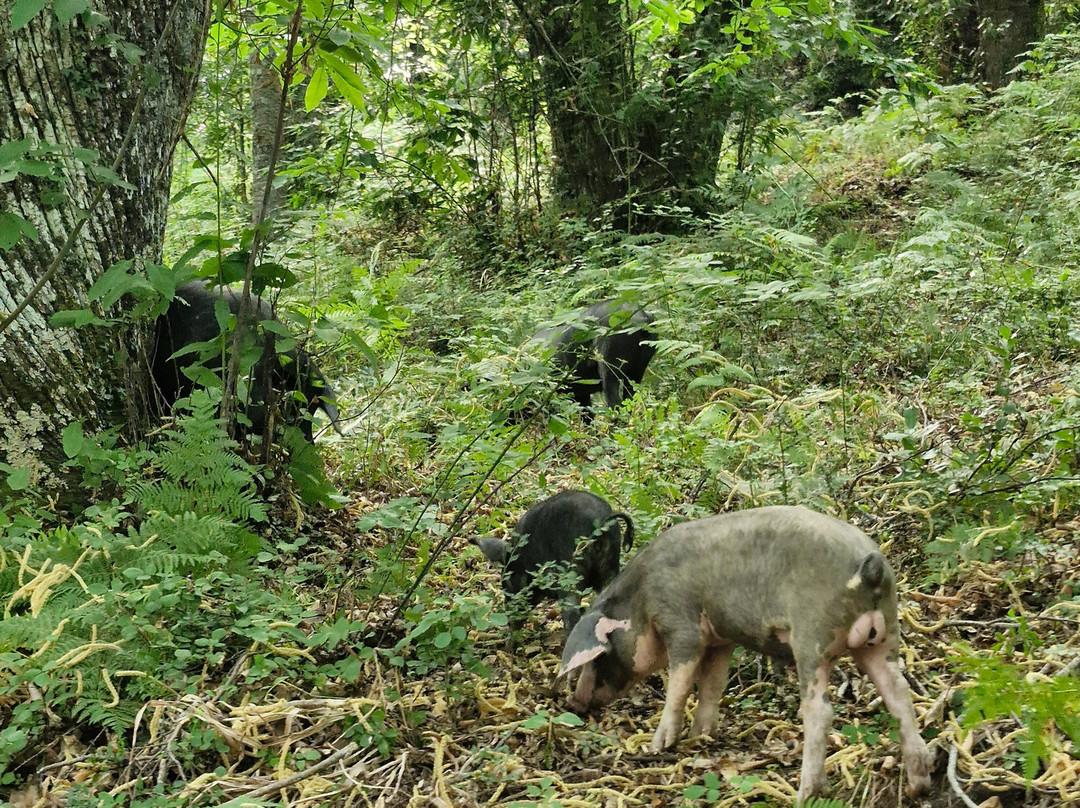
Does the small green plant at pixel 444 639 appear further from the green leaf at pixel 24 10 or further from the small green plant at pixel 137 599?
the green leaf at pixel 24 10

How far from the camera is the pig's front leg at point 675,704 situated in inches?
142

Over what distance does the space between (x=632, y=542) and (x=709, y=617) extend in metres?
1.04

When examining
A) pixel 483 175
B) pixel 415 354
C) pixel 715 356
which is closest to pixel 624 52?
pixel 483 175

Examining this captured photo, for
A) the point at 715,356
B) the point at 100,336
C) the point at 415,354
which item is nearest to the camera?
the point at 100,336

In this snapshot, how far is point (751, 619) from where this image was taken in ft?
11.5

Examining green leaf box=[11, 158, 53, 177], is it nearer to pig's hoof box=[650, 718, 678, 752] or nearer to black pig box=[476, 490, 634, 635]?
black pig box=[476, 490, 634, 635]

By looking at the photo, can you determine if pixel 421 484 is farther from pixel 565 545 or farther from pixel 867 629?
pixel 867 629

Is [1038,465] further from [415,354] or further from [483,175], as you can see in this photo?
[483,175]

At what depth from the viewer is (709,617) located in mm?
3676

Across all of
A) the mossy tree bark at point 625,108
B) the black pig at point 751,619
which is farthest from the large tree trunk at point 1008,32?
the black pig at point 751,619

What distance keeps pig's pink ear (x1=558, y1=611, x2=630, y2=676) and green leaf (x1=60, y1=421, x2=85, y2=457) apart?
2.23m

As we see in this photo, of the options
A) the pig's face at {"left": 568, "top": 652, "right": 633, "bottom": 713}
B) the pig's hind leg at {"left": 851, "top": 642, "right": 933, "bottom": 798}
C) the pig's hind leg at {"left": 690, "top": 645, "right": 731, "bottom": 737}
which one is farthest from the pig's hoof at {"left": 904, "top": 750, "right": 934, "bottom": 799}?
the pig's face at {"left": 568, "top": 652, "right": 633, "bottom": 713}

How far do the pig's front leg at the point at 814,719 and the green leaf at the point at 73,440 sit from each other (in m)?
3.05

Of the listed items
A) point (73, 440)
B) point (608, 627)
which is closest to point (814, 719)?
point (608, 627)
